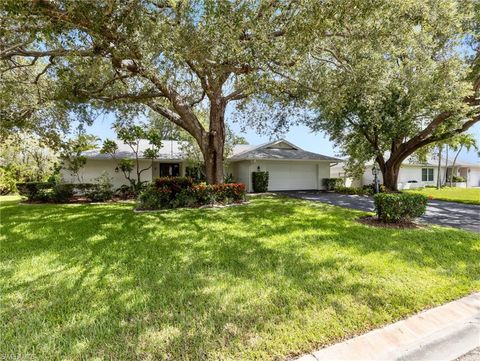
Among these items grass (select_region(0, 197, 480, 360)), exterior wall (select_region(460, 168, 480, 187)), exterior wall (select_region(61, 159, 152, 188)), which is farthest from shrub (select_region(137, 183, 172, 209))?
exterior wall (select_region(460, 168, 480, 187))

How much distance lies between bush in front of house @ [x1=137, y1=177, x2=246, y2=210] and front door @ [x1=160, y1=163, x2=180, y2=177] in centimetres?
871

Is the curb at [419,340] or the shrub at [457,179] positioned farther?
the shrub at [457,179]

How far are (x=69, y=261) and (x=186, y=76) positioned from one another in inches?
373

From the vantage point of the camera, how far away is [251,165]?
19703 millimetres

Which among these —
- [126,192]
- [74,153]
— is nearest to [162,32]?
[126,192]

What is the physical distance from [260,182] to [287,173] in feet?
9.94

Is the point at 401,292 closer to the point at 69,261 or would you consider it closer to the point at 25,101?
the point at 69,261

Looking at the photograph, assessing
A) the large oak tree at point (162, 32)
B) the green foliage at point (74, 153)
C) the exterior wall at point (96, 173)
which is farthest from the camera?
the exterior wall at point (96, 173)

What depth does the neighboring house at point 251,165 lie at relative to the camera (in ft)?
58.5

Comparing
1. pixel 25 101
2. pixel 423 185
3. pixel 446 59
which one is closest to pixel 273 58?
pixel 446 59

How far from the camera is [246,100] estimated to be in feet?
45.1

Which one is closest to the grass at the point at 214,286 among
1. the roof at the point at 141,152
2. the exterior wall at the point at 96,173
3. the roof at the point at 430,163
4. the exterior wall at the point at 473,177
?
the roof at the point at 141,152

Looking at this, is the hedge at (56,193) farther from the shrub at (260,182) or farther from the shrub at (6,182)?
the shrub at (260,182)

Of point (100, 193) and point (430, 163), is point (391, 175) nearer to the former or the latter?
point (430, 163)
